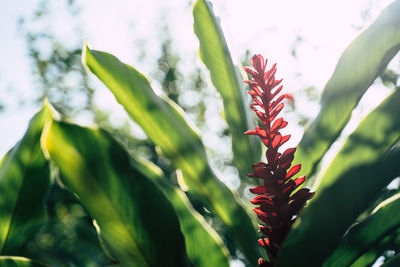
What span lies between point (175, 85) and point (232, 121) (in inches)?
460

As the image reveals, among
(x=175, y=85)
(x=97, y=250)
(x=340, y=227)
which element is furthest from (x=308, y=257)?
(x=175, y=85)

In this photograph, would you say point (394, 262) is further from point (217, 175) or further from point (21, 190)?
point (21, 190)

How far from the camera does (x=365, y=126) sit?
2.06 feet

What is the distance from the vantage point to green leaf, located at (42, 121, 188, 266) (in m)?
0.49

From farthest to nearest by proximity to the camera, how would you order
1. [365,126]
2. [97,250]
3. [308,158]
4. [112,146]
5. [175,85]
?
[175,85], [97,250], [308,158], [365,126], [112,146]

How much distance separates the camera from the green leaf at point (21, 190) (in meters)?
0.80

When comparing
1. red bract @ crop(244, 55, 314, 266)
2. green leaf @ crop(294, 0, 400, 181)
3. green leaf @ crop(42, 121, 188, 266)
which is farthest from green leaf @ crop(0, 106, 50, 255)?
green leaf @ crop(294, 0, 400, 181)

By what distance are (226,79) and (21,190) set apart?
0.49 meters

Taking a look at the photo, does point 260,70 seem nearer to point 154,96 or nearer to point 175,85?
point 154,96

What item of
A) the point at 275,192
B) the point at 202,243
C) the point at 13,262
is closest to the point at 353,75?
the point at 275,192

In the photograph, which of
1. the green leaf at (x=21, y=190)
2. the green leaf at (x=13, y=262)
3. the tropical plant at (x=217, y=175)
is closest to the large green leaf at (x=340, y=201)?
the tropical plant at (x=217, y=175)

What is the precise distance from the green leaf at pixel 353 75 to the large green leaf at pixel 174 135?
0.68ft

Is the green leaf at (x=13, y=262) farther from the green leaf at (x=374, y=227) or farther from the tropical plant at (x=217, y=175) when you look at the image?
the green leaf at (x=374, y=227)

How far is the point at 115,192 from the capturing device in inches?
20.2
